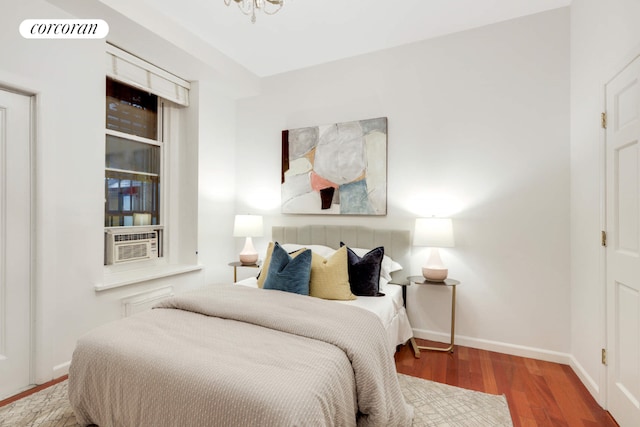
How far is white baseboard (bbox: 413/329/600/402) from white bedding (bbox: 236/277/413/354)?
0.32 m

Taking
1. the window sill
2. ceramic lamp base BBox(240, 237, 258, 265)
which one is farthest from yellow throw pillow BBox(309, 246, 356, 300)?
the window sill

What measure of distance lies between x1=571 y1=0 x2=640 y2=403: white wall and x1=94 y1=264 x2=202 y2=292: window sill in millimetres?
3463

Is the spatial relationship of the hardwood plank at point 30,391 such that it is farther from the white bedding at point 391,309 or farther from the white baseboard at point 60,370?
the white bedding at point 391,309

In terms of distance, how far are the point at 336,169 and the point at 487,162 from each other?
142 cm

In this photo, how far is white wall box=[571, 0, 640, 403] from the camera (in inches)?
73.7

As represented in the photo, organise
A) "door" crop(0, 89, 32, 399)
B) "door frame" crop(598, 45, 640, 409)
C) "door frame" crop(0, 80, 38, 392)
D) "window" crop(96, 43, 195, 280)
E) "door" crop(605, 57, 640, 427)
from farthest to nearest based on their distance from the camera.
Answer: "window" crop(96, 43, 195, 280), "door frame" crop(0, 80, 38, 392), "door" crop(0, 89, 32, 399), "door frame" crop(598, 45, 640, 409), "door" crop(605, 57, 640, 427)

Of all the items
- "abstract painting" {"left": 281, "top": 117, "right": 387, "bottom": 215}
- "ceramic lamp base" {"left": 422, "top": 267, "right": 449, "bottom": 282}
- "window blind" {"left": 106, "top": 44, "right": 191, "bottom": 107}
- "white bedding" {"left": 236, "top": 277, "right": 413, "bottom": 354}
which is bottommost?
"white bedding" {"left": 236, "top": 277, "right": 413, "bottom": 354}

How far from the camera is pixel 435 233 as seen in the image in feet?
8.93

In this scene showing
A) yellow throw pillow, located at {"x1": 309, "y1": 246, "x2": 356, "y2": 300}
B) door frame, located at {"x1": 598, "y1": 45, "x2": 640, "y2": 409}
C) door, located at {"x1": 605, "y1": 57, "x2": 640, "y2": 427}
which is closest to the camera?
door, located at {"x1": 605, "y1": 57, "x2": 640, "y2": 427}

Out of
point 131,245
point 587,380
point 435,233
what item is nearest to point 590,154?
point 435,233

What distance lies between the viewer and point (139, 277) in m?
2.89

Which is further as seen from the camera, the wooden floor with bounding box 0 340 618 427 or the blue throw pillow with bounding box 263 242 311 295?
the blue throw pillow with bounding box 263 242 311 295

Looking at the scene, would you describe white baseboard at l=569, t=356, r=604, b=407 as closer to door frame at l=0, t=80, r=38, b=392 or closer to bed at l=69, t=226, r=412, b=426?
bed at l=69, t=226, r=412, b=426

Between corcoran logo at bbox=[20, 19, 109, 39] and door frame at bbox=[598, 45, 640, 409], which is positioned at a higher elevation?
corcoran logo at bbox=[20, 19, 109, 39]
